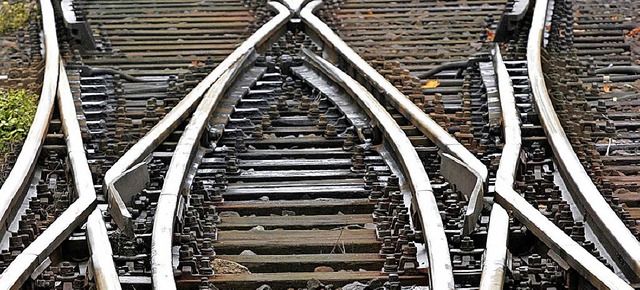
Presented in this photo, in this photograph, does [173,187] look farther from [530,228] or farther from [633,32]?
[633,32]

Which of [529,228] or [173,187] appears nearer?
[529,228]

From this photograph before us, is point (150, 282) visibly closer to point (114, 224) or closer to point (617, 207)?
point (114, 224)

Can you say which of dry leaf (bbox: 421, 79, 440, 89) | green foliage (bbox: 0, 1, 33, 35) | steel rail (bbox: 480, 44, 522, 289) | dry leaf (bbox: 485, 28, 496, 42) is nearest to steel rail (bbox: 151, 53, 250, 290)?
steel rail (bbox: 480, 44, 522, 289)

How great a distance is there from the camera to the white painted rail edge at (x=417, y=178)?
17.6 feet

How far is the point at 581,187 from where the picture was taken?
20.4 ft

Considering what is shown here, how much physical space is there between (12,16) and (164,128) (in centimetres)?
477

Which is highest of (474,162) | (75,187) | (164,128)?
(164,128)

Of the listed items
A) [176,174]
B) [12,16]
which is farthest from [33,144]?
[12,16]

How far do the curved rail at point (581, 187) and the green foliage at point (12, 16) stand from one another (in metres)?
5.00

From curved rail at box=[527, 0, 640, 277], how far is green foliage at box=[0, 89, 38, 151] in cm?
321

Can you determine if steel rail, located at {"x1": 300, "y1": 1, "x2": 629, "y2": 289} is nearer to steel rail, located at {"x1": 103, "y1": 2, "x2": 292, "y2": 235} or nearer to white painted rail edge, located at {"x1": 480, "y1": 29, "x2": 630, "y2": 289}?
white painted rail edge, located at {"x1": 480, "y1": 29, "x2": 630, "y2": 289}

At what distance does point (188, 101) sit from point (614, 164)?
2726 mm

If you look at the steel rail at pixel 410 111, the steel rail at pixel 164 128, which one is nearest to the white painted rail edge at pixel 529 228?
the steel rail at pixel 410 111

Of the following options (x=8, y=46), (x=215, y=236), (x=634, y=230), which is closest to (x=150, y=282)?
(x=215, y=236)
